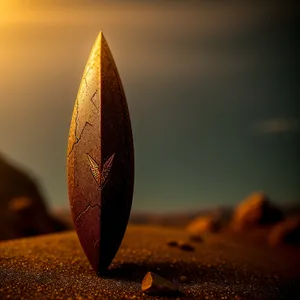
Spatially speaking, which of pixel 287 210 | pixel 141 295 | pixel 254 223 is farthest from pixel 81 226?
pixel 287 210

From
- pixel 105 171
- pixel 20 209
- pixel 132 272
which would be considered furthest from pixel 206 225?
pixel 105 171

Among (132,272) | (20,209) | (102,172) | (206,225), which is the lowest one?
(206,225)

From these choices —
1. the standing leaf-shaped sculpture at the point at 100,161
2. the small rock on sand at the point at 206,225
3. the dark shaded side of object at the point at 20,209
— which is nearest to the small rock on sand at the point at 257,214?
the small rock on sand at the point at 206,225

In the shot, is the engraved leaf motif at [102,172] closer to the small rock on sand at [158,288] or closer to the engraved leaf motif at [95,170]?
the engraved leaf motif at [95,170]

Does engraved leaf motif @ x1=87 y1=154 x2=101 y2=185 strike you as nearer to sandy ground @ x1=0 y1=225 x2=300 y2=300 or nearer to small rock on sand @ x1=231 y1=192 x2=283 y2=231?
sandy ground @ x1=0 y1=225 x2=300 y2=300

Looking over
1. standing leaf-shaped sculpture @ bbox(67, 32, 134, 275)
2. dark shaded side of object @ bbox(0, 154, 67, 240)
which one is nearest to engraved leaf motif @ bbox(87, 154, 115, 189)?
standing leaf-shaped sculpture @ bbox(67, 32, 134, 275)

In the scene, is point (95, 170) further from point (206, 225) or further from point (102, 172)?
point (206, 225)
